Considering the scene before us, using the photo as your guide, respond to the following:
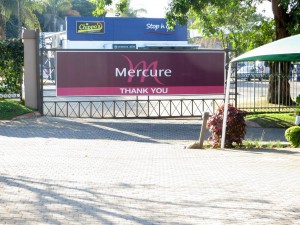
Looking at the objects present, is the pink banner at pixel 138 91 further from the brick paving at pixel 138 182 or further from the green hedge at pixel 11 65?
the brick paving at pixel 138 182

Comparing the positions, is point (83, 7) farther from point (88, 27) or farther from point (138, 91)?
point (138, 91)

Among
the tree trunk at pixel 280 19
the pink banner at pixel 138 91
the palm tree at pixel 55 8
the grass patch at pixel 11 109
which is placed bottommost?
the grass patch at pixel 11 109

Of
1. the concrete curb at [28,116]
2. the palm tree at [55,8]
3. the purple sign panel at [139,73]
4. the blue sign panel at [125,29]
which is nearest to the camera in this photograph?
the concrete curb at [28,116]

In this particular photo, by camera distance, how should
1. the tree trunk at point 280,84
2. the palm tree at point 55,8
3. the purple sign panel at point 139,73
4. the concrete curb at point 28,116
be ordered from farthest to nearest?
1. the palm tree at point 55,8
2. the tree trunk at point 280,84
3. the purple sign panel at point 139,73
4. the concrete curb at point 28,116

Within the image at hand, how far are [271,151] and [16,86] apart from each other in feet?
33.0

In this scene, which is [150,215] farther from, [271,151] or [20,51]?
[20,51]

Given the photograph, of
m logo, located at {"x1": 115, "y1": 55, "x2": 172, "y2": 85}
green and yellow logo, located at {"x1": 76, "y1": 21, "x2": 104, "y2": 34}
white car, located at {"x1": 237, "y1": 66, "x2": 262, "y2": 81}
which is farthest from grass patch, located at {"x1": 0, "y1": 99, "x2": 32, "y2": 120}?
green and yellow logo, located at {"x1": 76, "y1": 21, "x2": 104, "y2": 34}

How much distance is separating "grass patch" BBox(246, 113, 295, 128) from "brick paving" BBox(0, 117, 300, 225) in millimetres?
4156

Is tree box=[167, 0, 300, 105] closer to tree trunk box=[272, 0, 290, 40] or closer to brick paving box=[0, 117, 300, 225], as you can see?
tree trunk box=[272, 0, 290, 40]

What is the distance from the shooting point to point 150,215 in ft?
24.5

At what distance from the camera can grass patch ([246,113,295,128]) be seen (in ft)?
64.4

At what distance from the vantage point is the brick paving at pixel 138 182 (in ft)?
24.4

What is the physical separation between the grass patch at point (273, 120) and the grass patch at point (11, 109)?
7.40m

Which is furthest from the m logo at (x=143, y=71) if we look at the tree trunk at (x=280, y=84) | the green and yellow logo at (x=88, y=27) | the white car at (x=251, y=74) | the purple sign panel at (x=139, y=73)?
the green and yellow logo at (x=88, y=27)
